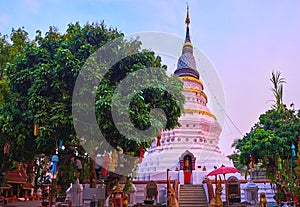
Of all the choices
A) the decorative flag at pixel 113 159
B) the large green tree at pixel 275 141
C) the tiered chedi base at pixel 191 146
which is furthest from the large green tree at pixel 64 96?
the tiered chedi base at pixel 191 146

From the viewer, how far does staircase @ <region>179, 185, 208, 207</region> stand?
1730 centimetres

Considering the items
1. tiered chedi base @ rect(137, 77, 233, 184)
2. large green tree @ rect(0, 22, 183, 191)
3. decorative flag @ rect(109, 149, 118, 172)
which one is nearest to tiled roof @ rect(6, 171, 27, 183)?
tiered chedi base @ rect(137, 77, 233, 184)

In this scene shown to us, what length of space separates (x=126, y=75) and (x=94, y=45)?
197 centimetres

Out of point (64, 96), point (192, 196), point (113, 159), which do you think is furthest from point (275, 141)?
point (64, 96)

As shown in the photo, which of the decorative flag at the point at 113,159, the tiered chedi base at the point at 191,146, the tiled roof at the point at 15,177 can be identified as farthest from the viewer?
the tiered chedi base at the point at 191,146

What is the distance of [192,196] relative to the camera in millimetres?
18297

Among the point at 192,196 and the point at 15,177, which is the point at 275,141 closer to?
the point at 192,196

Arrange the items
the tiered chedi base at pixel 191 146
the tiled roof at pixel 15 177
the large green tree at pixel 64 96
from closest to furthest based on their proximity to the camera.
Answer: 1. the large green tree at pixel 64 96
2. the tiled roof at pixel 15 177
3. the tiered chedi base at pixel 191 146

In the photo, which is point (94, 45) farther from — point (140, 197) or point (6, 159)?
point (140, 197)

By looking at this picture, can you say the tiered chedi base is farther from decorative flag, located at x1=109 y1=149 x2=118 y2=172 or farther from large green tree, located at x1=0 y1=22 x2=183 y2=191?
large green tree, located at x1=0 y1=22 x2=183 y2=191

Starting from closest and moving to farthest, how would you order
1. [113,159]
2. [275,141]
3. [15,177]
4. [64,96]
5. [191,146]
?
1. [64,96]
2. [113,159]
3. [275,141]
4. [15,177]
5. [191,146]

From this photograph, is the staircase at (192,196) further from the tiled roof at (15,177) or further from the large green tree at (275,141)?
the tiled roof at (15,177)

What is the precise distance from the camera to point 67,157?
1412 centimetres

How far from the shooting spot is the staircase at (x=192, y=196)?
17297 mm
